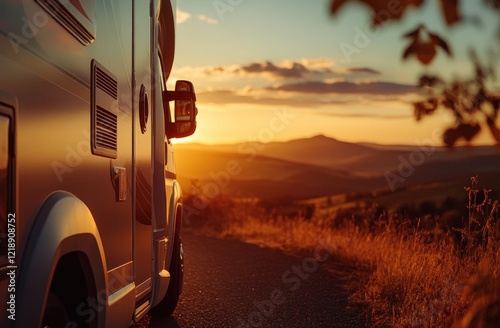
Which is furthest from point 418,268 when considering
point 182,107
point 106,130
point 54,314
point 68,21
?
point 68,21

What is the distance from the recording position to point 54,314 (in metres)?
3.17

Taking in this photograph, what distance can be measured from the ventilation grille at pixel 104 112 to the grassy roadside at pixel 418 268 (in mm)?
1885

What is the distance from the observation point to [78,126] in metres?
3.38

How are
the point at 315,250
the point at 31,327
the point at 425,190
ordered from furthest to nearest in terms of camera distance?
the point at 425,190 → the point at 315,250 → the point at 31,327

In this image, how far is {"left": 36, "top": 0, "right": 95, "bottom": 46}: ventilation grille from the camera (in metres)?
2.99

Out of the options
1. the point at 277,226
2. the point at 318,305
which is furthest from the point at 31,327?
the point at 277,226

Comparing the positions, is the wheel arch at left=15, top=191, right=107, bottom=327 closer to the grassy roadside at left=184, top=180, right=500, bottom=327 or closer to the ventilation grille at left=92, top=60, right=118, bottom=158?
the ventilation grille at left=92, top=60, right=118, bottom=158

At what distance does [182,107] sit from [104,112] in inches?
112

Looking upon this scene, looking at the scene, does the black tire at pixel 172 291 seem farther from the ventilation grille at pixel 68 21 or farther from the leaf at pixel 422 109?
the leaf at pixel 422 109

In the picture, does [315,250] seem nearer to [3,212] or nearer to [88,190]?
[88,190]

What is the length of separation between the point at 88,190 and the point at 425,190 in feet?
77.5

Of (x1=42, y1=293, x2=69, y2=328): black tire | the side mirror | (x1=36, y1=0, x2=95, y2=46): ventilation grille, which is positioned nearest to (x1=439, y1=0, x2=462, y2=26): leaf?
(x1=36, y1=0, x2=95, y2=46): ventilation grille

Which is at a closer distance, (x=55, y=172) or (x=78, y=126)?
(x=55, y=172)

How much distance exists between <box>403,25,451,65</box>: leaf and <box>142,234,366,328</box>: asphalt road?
4846 mm
